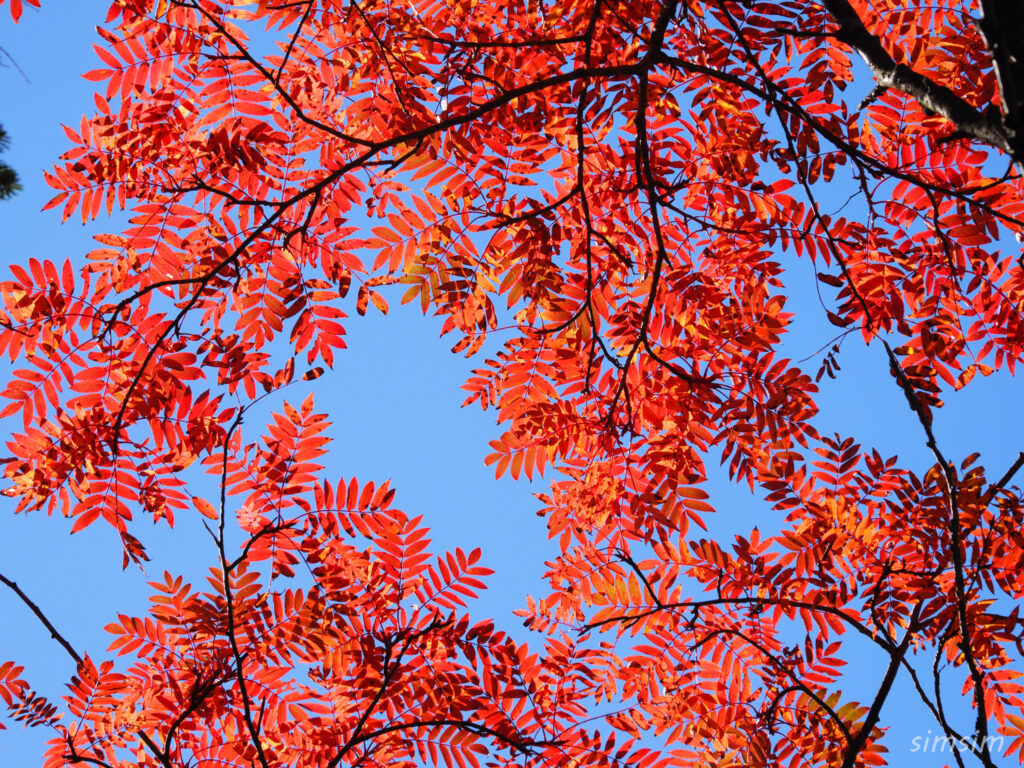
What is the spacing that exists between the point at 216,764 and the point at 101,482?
1751 millimetres

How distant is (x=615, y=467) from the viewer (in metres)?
4.13

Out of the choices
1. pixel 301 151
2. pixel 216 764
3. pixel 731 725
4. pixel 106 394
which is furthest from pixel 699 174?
pixel 216 764

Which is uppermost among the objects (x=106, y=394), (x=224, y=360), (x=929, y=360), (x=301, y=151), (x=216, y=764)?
(x=929, y=360)

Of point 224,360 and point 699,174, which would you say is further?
point 699,174

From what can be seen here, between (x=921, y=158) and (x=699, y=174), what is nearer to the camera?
(x=921, y=158)

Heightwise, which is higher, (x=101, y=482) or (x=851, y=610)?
(x=851, y=610)

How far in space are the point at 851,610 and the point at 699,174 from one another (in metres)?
2.70

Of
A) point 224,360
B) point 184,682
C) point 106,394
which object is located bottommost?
point 184,682

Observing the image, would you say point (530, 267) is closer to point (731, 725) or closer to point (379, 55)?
point (379, 55)

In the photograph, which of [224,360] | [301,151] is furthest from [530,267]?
[224,360]

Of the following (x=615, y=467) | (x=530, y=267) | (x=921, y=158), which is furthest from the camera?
(x=615, y=467)

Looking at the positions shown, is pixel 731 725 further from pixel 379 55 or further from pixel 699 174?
pixel 379 55

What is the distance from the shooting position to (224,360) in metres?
3.72

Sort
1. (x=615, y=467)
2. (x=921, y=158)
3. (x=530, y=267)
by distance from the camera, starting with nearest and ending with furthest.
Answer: (x=921, y=158) → (x=530, y=267) → (x=615, y=467)
